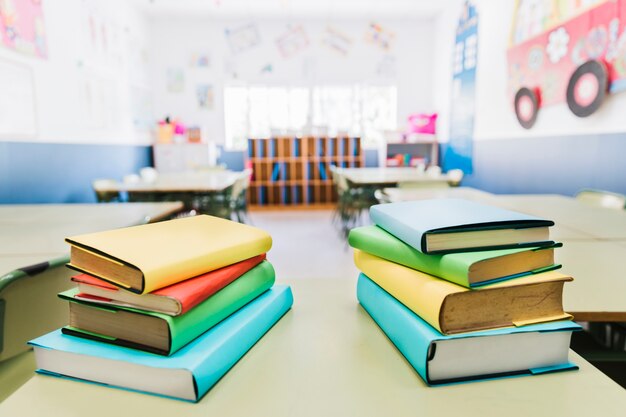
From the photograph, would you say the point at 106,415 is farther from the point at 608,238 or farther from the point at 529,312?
the point at 608,238

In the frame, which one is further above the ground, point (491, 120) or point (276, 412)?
point (491, 120)

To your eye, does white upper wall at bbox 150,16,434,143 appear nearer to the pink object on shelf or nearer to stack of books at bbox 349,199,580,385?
the pink object on shelf

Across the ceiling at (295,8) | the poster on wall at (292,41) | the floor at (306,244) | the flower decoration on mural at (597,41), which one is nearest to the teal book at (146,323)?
the floor at (306,244)

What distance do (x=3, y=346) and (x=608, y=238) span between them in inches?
70.2

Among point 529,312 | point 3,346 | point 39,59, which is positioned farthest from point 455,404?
point 39,59

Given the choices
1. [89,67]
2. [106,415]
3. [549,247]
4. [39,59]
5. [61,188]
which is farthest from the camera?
[89,67]

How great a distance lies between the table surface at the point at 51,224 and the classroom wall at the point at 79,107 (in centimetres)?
228

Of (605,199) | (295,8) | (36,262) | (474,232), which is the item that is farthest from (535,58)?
(36,262)

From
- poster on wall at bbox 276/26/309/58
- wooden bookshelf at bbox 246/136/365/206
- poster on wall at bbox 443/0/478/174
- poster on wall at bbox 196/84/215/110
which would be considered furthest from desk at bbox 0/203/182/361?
poster on wall at bbox 276/26/309/58

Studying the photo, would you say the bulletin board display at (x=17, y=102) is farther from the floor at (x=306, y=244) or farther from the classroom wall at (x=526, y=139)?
the classroom wall at (x=526, y=139)

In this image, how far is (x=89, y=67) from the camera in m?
5.44

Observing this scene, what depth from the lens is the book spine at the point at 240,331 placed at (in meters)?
0.54

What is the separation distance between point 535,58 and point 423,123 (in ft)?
10.2

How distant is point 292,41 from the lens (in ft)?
25.9
